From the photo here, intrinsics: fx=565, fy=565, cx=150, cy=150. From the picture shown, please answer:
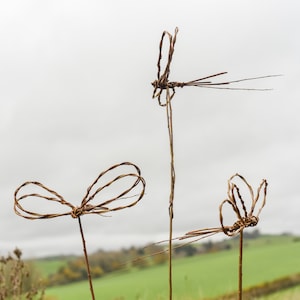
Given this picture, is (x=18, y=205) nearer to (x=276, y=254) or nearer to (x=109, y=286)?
(x=109, y=286)

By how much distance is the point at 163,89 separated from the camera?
2002 millimetres

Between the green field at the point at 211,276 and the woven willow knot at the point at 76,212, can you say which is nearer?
the woven willow knot at the point at 76,212

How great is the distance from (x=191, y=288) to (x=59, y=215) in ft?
12.7

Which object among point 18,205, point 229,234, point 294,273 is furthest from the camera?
point 294,273

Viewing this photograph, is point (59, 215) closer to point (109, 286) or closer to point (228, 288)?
point (228, 288)

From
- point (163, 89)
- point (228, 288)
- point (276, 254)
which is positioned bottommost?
point (276, 254)

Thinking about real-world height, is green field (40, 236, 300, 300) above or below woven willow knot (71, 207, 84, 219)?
below

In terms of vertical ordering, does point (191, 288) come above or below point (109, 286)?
above

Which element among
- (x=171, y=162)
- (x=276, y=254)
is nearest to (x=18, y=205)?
(x=171, y=162)

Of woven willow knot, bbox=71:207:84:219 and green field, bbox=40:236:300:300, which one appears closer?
woven willow knot, bbox=71:207:84:219

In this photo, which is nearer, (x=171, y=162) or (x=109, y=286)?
(x=171, y=162)

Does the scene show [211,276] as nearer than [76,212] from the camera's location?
No

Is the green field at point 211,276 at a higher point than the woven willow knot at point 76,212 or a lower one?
lower

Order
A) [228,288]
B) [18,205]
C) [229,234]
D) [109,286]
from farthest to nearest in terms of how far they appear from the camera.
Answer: [109,286] → [228,288] → [18,205] → [229,234]
